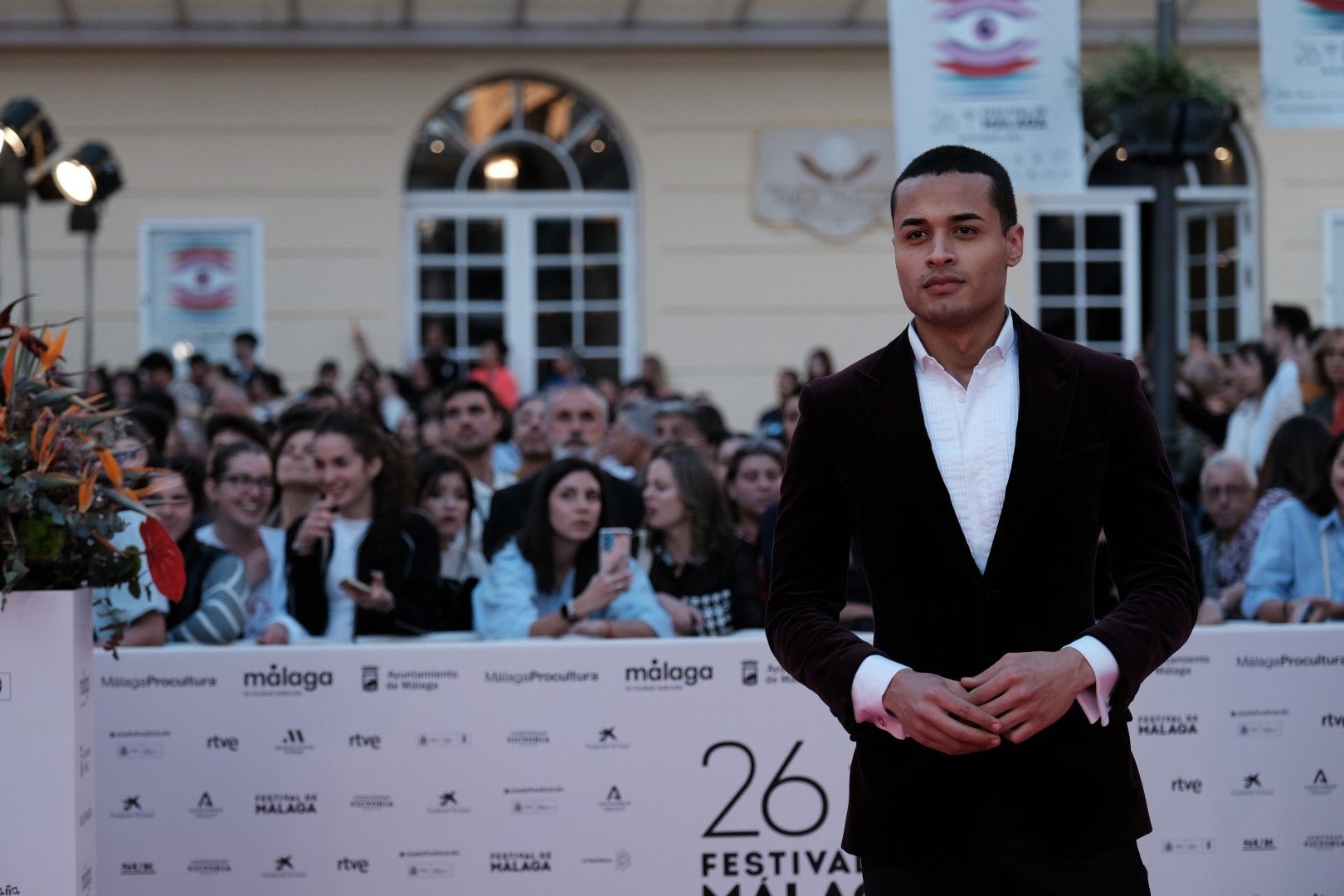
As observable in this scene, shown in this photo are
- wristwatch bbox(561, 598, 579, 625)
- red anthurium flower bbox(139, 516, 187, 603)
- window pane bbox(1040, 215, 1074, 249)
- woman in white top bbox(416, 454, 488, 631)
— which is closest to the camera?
red anthurium flower bbox(139, 516, 187, 603)

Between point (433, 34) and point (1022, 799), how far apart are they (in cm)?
1313

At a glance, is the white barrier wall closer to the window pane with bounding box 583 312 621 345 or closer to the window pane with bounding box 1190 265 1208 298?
the window pane with bounding box 583 312 621 345

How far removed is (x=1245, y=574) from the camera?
21.1 feet

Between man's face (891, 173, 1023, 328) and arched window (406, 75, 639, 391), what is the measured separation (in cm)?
1288

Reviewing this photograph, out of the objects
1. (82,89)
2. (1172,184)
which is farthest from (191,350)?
(1172,184)

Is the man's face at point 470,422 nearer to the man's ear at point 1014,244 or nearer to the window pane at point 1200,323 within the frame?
the man's ear at point 1014,244

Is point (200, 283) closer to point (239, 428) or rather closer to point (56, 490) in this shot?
point (239, 428)

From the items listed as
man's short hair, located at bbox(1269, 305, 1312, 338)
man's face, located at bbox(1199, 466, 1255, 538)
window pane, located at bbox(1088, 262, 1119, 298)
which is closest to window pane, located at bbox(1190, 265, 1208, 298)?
window pane, located at bbox(1088, 262, 1119, 298)

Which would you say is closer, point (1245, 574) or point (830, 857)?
point (830, 857)

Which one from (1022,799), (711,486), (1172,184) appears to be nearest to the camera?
(1022,799)

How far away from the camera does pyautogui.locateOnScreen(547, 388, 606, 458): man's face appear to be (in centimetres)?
787

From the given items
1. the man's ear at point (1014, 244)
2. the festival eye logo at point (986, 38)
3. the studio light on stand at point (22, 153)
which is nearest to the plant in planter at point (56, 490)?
the man's ear at point (1014, 244)

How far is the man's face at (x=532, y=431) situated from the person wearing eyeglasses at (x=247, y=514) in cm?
150

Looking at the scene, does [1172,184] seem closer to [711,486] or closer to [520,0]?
[711,486]
